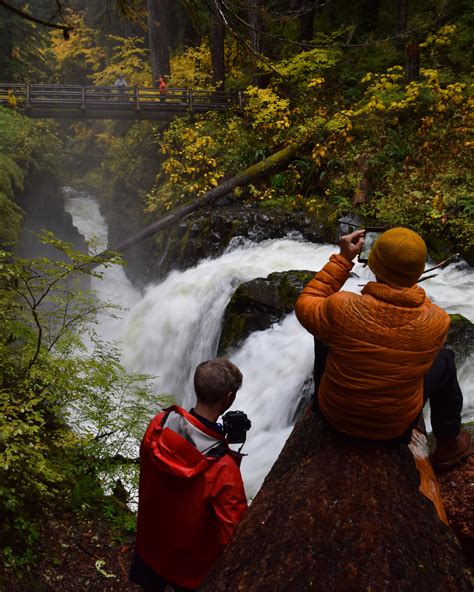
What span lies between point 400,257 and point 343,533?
1.37 metres

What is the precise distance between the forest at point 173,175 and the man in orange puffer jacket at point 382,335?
3.85ft

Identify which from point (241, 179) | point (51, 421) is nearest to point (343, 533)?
point (51, 421)

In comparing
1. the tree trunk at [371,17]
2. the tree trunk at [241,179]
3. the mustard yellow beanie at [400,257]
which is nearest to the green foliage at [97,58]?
the tree trunk at [371,17]

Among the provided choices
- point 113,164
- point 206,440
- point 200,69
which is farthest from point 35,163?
point 206,440

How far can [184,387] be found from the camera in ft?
32.6

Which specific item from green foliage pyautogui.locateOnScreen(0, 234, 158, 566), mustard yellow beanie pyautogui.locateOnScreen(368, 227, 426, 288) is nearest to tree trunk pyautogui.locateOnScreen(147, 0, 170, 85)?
green foliage pyautogui.locateOnScreen(0, 234, 158, 566)

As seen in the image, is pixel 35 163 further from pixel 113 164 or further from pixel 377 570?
pixel 377 570

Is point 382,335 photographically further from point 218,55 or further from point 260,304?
point 218,55

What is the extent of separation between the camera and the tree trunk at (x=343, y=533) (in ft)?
6.63

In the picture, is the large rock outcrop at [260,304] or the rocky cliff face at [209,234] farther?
the rocky cliff face at [209,234]

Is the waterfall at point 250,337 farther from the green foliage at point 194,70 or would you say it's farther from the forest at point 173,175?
the green foliage at point 194,70

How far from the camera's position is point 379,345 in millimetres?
2475

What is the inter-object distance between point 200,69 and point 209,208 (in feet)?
34.6

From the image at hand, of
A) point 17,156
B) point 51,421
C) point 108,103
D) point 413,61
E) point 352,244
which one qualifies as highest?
point 413,61
